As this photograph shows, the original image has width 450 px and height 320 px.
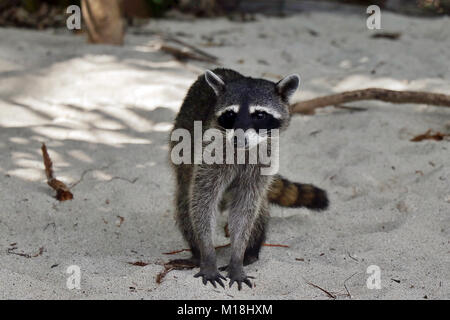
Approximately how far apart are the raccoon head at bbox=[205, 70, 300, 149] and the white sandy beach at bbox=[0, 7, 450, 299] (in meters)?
0.97

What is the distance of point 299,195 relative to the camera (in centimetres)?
462

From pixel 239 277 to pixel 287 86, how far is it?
1376mm

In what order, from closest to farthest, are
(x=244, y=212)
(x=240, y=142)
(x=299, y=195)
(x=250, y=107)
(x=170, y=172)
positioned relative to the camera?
1. (x=240, y=142)
2. (x=250, y=107)
3. (x=244, y=212)
4. (x=299, y=195)
5. (x=170, y=172)

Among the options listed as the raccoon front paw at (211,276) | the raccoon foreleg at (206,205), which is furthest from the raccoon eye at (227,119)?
the raccoon front paw at (211,276)

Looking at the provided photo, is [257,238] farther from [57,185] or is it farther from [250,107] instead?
[57,185]

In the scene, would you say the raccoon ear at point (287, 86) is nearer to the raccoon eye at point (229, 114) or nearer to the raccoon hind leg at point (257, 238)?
the raccoon eye at point (229, 114)

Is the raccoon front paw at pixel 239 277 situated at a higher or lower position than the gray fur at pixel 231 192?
lower

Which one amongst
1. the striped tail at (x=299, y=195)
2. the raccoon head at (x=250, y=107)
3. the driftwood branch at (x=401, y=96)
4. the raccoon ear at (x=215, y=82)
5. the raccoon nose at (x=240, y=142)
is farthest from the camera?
the driftwood branch at (x=401, y=96)

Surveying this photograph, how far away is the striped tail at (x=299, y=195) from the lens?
4598mm

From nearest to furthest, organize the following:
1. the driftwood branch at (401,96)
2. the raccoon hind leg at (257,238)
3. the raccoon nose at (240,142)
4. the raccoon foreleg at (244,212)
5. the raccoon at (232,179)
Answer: the raccoon nose at (240,142)
the raccoon at (232,179)
the raccoon foreleg at (244,212)
the raccoon hind leg at (257,238)
the driftwood branch at (401,96)

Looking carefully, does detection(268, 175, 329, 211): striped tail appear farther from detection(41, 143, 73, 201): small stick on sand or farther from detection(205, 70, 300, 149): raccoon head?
detection(41, 143, 73, 201): small stick on sand

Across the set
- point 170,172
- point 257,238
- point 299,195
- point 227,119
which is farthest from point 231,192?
point 170,172

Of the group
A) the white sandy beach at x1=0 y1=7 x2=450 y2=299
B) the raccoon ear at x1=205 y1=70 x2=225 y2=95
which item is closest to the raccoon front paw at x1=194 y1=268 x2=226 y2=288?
the white sandy beach at x1=0 y1=7 x2=450 y2=299

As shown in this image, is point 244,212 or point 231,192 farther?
point 231,192
